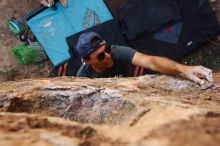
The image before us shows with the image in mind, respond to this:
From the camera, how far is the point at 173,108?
1.39 m

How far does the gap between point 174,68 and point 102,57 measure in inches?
22.5

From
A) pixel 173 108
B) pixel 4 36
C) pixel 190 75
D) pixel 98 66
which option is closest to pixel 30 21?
pixel 4 36

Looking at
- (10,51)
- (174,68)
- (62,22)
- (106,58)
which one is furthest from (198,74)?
(10,51)

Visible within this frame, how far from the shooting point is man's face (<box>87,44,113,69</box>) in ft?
8.05

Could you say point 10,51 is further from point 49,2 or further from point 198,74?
point 198,74

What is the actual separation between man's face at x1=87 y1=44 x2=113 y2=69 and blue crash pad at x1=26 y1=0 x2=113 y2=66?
1.53 meters

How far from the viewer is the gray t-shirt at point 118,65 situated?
2467 mm

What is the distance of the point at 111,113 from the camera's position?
1.57m

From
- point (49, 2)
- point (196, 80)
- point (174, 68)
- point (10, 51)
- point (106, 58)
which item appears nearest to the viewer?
point (196, 80)

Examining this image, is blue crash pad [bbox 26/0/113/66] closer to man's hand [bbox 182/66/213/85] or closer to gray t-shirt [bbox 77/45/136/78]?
gray t-shirt [bbox 77/45/136/78]

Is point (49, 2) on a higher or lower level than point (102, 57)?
higher

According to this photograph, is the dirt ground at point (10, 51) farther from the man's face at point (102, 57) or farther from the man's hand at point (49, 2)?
the man's face at point (102, 57)

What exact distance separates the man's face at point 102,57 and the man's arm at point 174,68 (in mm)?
164

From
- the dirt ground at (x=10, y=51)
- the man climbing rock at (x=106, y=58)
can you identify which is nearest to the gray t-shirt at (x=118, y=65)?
the man climbing rock at (x=106, y=58)
